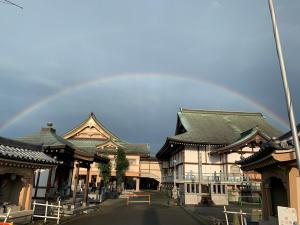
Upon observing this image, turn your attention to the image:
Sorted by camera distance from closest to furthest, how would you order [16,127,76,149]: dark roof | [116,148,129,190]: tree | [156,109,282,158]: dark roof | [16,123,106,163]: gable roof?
1. [16,123,106,163]: gable roof
2. [16,127,76,149]: dark roof
3. [156,109,282,158]: dark roof
4. [116,148,129,190]: tree

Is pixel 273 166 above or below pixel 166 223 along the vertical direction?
above

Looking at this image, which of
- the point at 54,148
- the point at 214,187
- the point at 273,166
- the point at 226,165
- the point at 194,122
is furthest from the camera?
the point at 194,122

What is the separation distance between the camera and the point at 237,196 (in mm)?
29266

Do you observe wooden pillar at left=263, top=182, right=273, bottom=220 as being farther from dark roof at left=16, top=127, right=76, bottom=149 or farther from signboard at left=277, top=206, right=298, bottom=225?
dark roof at left=16, top=127, right=76, bottom=149

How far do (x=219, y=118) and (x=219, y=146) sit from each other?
1019cm

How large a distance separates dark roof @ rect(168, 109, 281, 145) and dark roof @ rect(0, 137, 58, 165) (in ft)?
69.0

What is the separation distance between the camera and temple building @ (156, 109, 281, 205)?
90.7 ft

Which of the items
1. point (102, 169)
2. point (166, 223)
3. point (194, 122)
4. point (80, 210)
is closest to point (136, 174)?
point (102, 169)

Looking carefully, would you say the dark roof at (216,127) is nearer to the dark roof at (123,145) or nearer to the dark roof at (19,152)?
the dark roof at (123,145)

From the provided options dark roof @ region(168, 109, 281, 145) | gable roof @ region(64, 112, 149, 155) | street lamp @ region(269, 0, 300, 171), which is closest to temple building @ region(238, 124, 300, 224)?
street lamp @ region(269, 0, 300, 171)

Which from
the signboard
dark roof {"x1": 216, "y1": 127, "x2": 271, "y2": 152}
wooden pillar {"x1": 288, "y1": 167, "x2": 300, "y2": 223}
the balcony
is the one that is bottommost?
the signboard

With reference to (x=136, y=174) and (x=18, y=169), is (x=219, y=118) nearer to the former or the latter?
(x=136, y=174)

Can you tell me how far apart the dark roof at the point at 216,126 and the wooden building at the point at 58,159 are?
47.0 feet

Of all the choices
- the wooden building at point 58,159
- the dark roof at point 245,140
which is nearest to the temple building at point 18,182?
the wooden building at point 58,159
